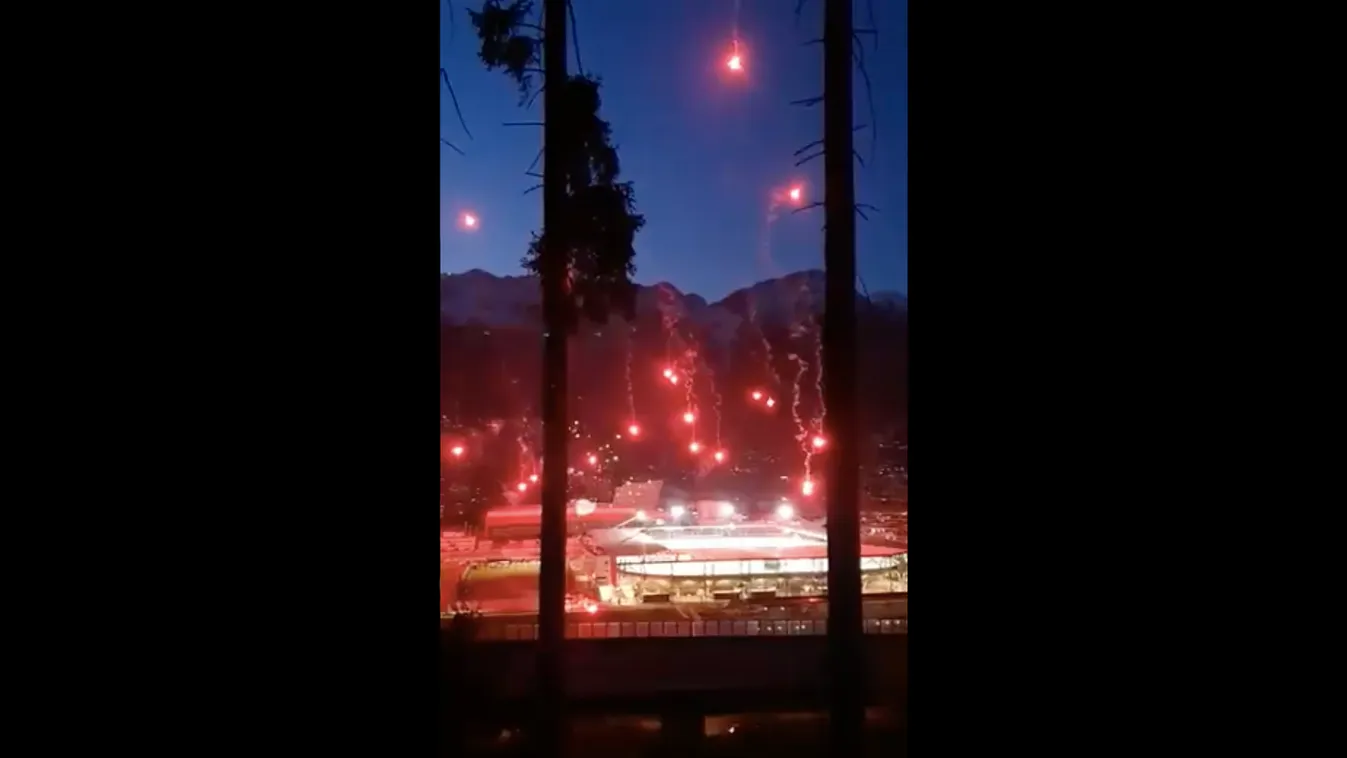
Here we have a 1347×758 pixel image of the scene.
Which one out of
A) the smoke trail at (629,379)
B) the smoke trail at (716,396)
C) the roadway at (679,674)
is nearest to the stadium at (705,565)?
the roadway at (679,674)

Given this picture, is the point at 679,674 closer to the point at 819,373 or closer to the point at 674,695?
the point at 674,695

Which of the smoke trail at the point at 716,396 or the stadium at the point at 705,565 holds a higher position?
the smoke trail at the point at 716,396

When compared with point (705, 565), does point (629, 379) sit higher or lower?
higher

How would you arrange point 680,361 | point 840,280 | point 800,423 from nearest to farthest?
point 840,280 → point 800,423 → point 680,361

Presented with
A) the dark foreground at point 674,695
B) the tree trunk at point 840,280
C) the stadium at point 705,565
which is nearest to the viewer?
the tree trunk at point 840,280

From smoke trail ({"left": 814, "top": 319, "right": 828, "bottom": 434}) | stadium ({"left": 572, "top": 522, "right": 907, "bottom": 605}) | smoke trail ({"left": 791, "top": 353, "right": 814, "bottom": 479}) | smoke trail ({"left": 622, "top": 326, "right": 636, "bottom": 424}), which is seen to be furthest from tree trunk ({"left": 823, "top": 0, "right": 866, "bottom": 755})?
smoke trail ({"left": 622, "top": 326, "right": 636, "bottom": 424})

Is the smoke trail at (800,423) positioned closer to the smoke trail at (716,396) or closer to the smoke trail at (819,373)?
the smoke trail at (819,373)

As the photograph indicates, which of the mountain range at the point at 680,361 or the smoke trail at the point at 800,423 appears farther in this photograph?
the smoke trail at the point at 800,423

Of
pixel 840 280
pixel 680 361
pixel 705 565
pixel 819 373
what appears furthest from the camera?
pixel 705 565

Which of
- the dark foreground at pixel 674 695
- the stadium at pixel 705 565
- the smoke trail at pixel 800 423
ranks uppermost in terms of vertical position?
the smoke trail at pixel 800 423

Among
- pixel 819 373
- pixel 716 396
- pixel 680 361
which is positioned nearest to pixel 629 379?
pixel 680 361

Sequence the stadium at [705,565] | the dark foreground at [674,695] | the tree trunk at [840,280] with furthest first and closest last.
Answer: the stadium at [705,565] < the dark foreground at [674,695] < the tree trunk at [840,280]

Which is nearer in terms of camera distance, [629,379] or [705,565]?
[629,379]
